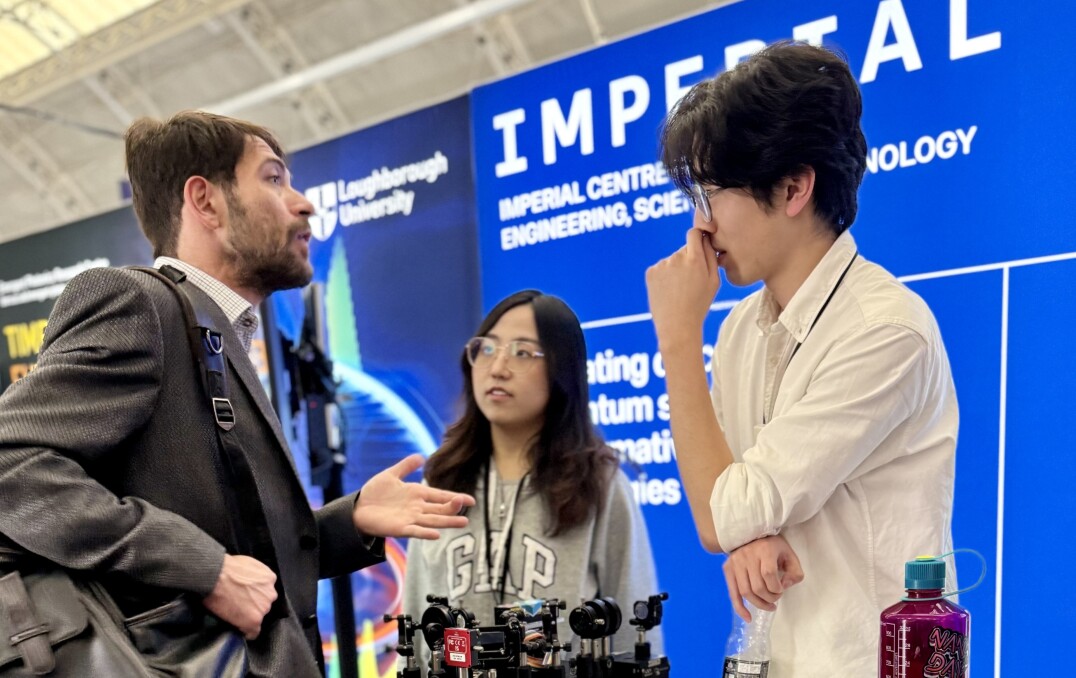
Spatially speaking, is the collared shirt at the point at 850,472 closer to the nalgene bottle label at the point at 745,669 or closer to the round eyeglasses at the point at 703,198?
the nalgene bottle label at the point at 745,669

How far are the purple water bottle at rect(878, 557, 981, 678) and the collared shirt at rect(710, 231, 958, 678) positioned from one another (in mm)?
186

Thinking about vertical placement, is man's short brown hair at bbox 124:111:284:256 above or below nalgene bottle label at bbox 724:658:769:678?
above

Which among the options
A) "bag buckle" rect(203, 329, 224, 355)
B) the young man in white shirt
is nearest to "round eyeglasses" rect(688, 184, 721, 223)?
the young man in white shirt

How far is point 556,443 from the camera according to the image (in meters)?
2.74

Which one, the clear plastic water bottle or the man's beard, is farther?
the man's beard

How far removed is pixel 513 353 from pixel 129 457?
50.9 inches

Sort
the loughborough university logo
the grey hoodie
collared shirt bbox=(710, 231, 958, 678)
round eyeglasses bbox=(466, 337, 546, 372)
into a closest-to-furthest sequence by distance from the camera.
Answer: collared shirt bbox=(710, 231, 958, 678)
the grey hoodie
round eyeglasses bbox=(466, 337, 546, 372)
the loughborough university logo

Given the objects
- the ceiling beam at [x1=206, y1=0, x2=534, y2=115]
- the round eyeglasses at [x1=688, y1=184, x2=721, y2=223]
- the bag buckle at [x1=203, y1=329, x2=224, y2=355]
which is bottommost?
the bag buckle at [x1=203, y1=329, x2=224, y2=355]

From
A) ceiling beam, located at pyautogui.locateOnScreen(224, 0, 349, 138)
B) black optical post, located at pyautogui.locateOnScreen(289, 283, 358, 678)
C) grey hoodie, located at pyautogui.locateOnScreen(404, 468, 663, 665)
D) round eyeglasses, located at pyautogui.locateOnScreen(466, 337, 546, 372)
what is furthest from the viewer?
ceiling beam, located at pyautogui.locateOnScreen(224, 0, 349, 138)

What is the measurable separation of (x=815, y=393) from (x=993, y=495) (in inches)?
61.9

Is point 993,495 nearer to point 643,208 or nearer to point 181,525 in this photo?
point 643,208

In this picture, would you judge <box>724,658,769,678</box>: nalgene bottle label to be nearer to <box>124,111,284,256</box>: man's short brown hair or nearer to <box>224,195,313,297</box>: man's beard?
<box>224,195,313,297</box>: man's beard

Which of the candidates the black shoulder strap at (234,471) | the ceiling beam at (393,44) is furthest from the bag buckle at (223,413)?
the ceiling beam at (393,44)

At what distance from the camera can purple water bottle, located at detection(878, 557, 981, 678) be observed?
1.22 metres
